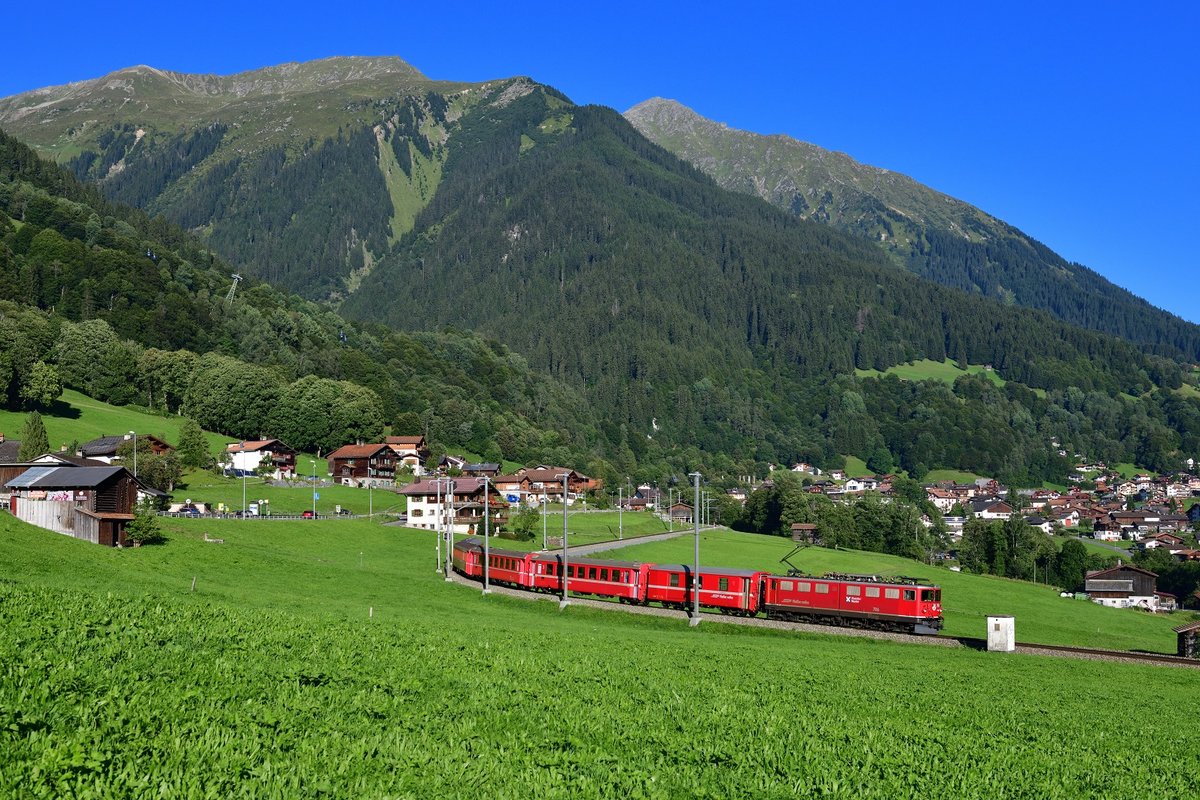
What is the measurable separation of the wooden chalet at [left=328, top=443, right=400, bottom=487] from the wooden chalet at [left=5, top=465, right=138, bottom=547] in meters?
62.0

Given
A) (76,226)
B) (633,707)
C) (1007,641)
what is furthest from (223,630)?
(76,226)

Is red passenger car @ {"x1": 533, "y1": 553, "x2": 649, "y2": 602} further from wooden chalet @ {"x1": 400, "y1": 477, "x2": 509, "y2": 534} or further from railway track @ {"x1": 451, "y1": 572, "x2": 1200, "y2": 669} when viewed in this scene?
wooden chalet @ {"x1": 400, "y1": 477, "x2": 509, "y2": 534}

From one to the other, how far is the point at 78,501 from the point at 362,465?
235ft

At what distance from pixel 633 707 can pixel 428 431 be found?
15750 cm

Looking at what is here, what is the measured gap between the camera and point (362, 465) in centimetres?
13375

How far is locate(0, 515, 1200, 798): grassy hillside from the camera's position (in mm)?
12453

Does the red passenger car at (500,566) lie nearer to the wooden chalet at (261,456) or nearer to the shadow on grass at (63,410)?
the wooden chalet at (261,456)

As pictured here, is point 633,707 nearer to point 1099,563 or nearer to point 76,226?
point 1099,563

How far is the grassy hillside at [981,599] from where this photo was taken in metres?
67.8

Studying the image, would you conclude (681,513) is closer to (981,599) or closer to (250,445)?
(250,445)

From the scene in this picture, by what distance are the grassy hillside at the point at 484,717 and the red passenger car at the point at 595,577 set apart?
2535cm

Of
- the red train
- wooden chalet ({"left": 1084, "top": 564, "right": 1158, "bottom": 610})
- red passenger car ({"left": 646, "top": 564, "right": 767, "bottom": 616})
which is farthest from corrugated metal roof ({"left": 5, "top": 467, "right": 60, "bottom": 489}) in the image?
wooden chalet ({"left": 1084, "top": 564, "right": 1158, "bottom": 610})

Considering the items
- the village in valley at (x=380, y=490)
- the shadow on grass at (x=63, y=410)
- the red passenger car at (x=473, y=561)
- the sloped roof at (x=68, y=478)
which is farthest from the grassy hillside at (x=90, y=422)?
the red passenger car at (x=473, y=561)

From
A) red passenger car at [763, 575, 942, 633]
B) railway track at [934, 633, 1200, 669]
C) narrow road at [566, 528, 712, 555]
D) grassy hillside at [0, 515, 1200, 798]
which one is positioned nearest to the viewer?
grassy hillside at [0, 515, 1200, 798]
